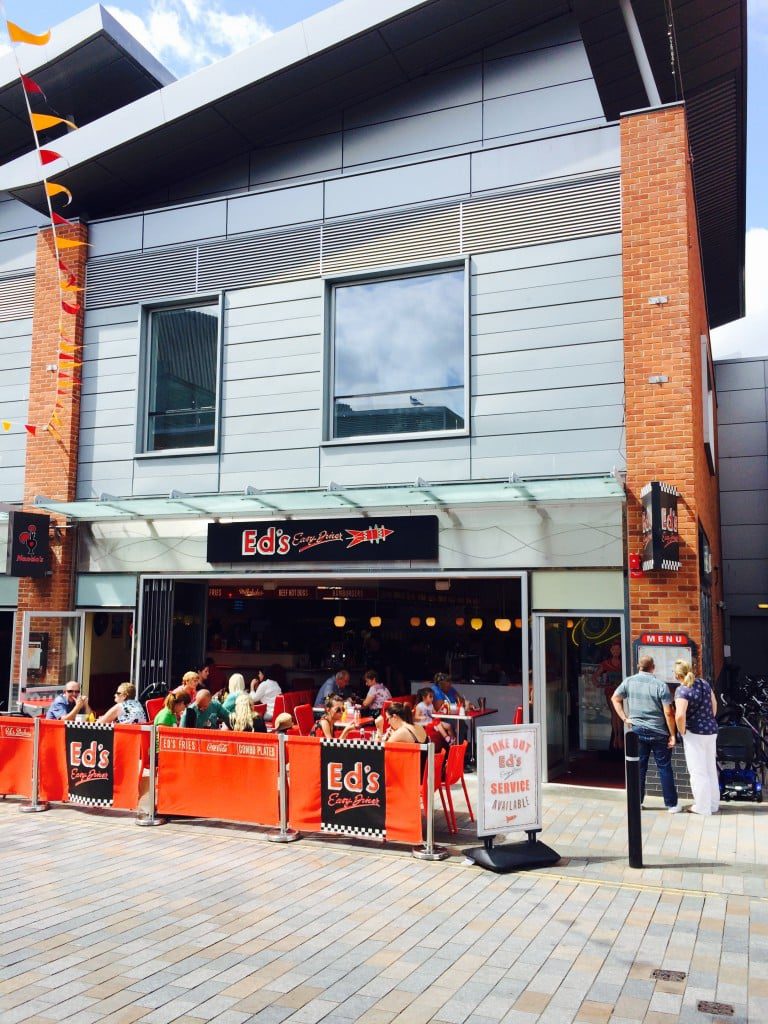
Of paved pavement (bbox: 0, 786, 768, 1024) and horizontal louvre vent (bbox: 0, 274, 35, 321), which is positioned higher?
horizontal louvre vent (bbox: 0, 274, 35, 321)

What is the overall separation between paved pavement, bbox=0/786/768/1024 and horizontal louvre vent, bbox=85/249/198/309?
902cm

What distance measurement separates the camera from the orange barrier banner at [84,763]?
32.0ft

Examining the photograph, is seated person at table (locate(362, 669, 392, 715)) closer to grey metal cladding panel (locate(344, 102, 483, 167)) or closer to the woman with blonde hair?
the woman with blonde hair

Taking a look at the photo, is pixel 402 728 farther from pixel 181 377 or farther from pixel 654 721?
pixel 181 377

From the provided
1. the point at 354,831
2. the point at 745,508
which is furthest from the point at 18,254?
the point at 745,508

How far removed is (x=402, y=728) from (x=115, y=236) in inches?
423

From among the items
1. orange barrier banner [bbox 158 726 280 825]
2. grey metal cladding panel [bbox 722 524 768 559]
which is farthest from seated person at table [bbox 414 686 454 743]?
grey metal cladding panel [bbox 722 524 768 559]

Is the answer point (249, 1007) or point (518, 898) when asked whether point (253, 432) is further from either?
point (249, 1007)

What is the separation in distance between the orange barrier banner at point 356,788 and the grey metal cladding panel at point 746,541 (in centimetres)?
1742

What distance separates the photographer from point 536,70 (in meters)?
14.1

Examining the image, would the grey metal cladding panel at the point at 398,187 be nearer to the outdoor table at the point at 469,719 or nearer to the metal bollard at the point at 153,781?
the outdoor table at the point at 469,719

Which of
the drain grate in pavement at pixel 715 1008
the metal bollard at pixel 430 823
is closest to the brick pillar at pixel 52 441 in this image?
the metal bollard at pixel 430 823

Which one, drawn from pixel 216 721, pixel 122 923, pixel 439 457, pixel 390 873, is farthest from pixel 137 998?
pixel 439 457

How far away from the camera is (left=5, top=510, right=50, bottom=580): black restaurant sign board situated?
1414 cm
